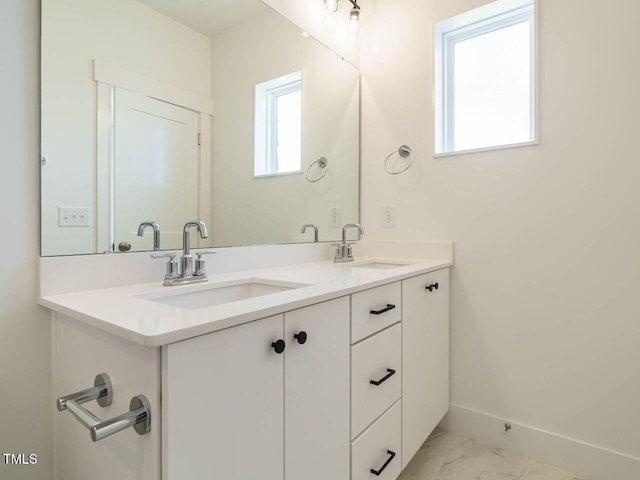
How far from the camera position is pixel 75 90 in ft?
3.08

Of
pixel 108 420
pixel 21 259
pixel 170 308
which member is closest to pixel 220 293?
pixel 170 308

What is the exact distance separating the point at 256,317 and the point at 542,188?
138cm

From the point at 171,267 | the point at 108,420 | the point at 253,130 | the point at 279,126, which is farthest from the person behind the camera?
the point at 279,126

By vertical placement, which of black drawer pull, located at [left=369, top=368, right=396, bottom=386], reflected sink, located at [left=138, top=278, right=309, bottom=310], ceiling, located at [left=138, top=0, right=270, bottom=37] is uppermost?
ceiling, located at [left=138, top=0, right=270, bottom=37]

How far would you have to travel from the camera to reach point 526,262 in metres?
1.55

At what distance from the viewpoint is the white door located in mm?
1034

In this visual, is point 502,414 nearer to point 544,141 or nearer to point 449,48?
point 544,141

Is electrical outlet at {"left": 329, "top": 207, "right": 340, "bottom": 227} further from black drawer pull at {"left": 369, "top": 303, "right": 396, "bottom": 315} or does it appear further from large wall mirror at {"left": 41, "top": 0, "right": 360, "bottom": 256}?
black drawer pull at {"left": 369, "top": 303, "right": 396, "bottom": 315}

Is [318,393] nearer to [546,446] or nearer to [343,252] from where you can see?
[343,252]

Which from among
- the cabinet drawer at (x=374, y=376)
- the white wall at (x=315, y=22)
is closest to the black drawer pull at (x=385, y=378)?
the cabinet drawer at (x=374, y=376)

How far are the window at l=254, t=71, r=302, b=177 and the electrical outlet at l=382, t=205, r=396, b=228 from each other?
1.74ft

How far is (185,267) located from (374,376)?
680 mm

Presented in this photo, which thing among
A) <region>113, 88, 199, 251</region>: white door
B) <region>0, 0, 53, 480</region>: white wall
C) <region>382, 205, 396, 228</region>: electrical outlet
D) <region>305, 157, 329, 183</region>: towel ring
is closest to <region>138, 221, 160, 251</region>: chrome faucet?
<region>113, 88, 199, 251</region>: white door

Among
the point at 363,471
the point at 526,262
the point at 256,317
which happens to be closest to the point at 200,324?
the point at 256,317
